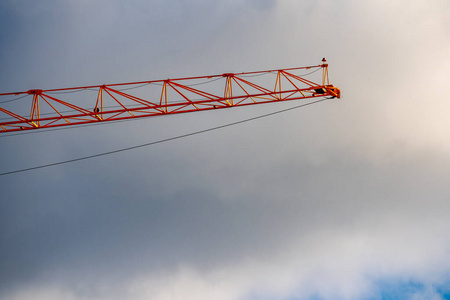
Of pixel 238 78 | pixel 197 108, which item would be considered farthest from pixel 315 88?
pixel 197 108

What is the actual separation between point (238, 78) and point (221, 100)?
3.75 metres

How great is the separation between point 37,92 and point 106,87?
9.14 m

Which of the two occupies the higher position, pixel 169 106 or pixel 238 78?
pixel 238 78

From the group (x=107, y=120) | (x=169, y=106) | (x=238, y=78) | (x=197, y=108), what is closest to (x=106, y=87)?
(x=107, y=120)

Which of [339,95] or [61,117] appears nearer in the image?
[61,117]

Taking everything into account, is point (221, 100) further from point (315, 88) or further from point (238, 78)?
point (315, 88)

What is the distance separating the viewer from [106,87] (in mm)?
57812

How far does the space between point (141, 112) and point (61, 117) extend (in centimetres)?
1022

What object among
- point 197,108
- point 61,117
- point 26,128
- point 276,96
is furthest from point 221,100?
point 26,128

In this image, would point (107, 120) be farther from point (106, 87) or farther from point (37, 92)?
point (37, 92)

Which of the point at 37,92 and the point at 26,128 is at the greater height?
the point at 37,92

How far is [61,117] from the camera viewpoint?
185 feet

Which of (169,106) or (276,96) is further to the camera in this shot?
(276,96)

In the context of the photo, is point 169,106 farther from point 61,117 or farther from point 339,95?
point 339,95
